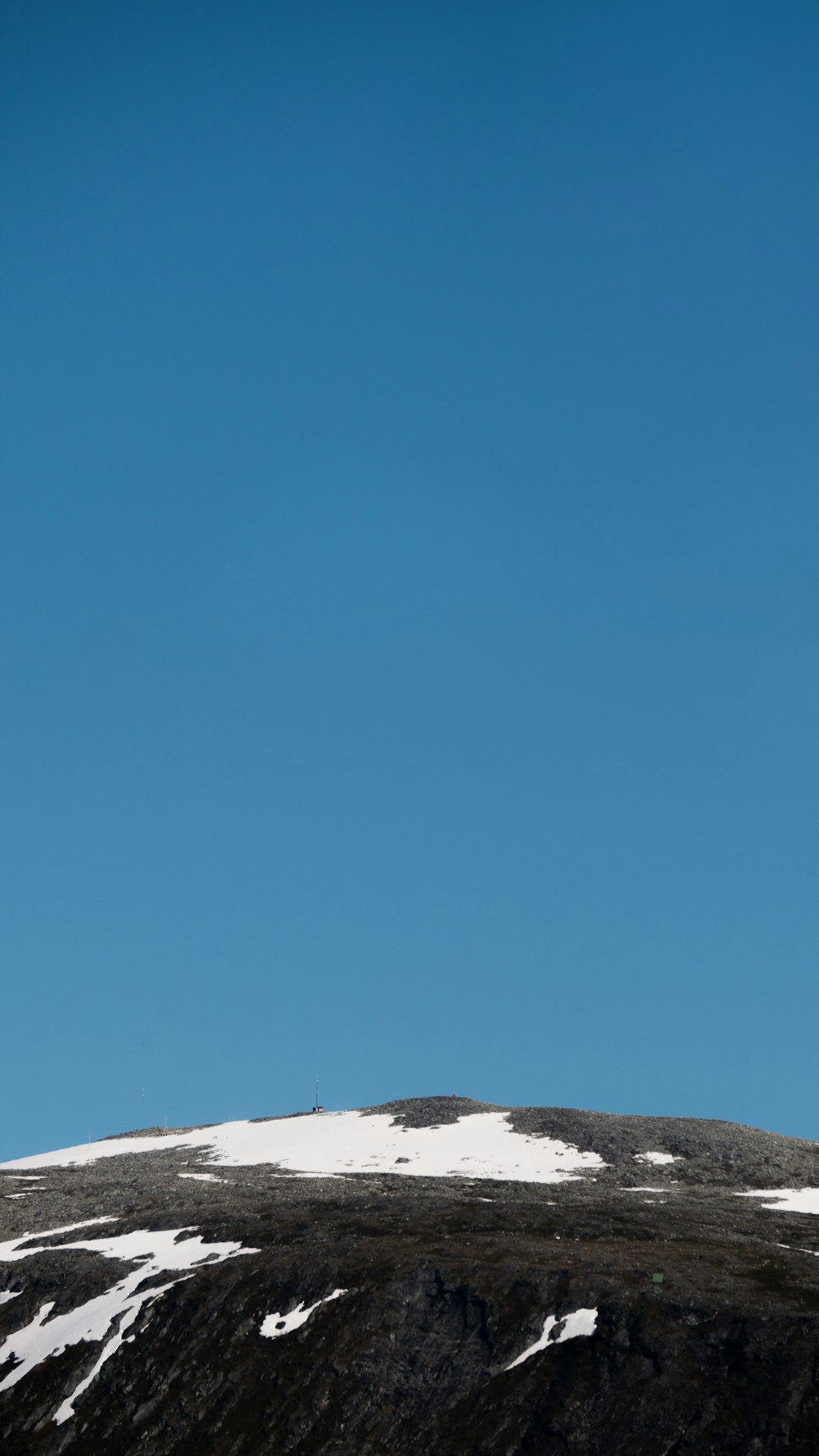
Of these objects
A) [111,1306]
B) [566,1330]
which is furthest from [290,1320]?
[566,1330]

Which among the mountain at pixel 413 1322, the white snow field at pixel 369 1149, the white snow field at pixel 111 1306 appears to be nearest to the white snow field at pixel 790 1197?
the mountain at pixel 413 1322

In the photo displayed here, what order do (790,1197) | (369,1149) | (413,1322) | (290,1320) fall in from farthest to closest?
(369,1149) < (790,1197) < (290,1320) < (413,1322)

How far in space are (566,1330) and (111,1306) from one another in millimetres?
28195

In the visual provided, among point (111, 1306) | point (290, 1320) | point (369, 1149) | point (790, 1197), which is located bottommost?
point (290, 1320)

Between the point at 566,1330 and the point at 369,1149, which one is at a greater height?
the point at 369,1149

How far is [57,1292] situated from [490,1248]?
26340 mm

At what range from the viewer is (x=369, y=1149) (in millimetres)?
122000

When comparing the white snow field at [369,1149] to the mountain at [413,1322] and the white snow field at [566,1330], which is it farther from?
the white snow field at [566,1330]

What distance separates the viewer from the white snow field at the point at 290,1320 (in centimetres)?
6600

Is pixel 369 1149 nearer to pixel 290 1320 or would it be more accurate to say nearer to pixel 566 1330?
pixel 290 1320

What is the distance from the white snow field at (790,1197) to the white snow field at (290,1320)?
39.6 metres

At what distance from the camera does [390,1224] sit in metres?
81.5

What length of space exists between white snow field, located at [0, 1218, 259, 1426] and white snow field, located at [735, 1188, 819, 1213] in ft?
136

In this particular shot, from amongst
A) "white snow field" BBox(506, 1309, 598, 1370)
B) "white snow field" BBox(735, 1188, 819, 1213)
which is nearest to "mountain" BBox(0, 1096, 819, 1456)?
"white snow field" BBox(506, 1309, 598, 1370)
